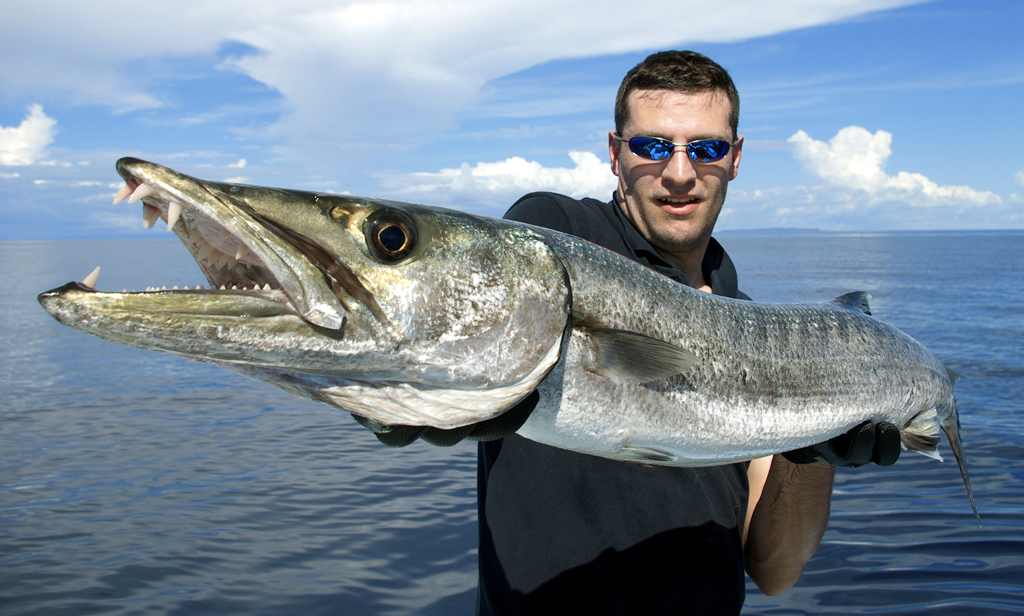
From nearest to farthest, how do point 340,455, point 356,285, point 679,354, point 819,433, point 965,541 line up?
point 356,285 → point 679,354 → point 819,433 → point 965,541 → point 340,455

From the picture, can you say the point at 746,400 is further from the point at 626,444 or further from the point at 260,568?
the point at 260,568

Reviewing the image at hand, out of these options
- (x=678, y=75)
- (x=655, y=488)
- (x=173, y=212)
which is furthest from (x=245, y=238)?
(x=678, y=75)

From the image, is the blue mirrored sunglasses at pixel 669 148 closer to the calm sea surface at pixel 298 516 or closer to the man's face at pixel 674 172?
the man's face at pixel 674 172

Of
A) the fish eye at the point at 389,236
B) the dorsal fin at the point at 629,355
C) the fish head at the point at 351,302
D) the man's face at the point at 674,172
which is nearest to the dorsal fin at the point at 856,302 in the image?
the man's face at the point at 674,172

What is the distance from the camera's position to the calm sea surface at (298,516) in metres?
6.40

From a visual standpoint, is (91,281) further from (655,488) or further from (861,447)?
(861,447)

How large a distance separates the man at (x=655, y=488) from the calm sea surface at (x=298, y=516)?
329 cm

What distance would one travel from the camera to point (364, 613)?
621cm

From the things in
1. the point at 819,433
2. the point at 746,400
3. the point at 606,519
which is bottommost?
the point at 606,519

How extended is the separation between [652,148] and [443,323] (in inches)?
92.7

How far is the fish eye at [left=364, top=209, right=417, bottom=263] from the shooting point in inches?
74.5

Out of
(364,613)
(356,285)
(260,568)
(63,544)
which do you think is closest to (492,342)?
(356,285)

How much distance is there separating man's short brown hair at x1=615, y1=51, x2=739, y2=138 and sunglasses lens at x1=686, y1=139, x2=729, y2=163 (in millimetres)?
208

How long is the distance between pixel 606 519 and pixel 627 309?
1334 mm
